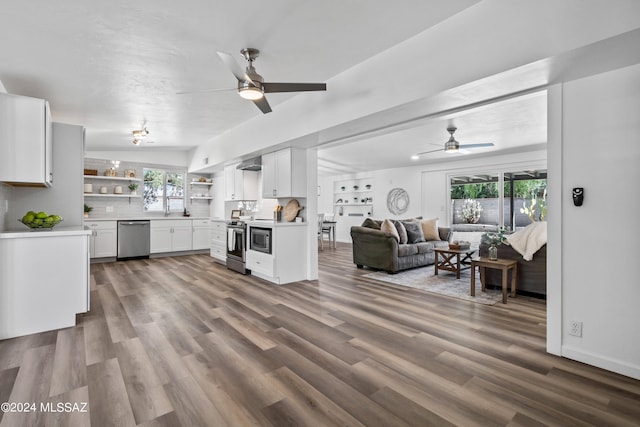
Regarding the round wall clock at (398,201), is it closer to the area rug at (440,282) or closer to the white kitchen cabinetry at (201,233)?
the area rug at (440,282)

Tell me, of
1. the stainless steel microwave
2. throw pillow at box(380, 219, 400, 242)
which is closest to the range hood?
Result: the stainless steel microwave

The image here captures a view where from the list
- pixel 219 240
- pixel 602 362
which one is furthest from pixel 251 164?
pixel 602 362

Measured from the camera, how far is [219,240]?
6598 mm

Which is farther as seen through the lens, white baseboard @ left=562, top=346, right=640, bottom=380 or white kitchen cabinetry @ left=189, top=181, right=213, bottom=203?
white kitchen cabinetry @ left=189, top=181, right=213, bottom=203

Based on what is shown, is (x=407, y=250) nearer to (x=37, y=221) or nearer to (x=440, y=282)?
(x=440, y=282)

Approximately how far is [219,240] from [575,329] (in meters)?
5.95

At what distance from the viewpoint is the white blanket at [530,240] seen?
12.7 feet

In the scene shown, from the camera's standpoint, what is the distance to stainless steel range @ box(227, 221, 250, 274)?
5434 mm

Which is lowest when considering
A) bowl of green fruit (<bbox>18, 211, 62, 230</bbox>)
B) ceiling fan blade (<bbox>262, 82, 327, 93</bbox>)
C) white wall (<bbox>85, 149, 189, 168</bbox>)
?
bowl of green fruit (<bbox>18, 211, 62, 230</bbox>)

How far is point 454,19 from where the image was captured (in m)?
2.46

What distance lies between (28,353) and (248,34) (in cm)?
318

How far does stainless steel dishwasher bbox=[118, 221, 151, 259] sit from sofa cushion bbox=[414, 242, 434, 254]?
5975 millimetres

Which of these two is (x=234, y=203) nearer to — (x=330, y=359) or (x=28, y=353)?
(x=28, y=353)

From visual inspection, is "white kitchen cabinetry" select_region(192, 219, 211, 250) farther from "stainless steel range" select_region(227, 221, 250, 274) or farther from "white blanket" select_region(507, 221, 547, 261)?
"white blanket" select_region(507, 221, 547, 261)
